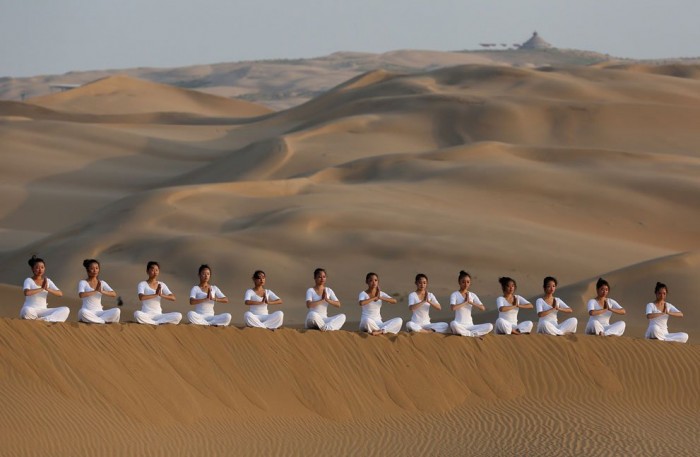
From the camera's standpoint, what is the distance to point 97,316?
1652 centimetres

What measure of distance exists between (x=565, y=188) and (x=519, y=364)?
2305 centimetres

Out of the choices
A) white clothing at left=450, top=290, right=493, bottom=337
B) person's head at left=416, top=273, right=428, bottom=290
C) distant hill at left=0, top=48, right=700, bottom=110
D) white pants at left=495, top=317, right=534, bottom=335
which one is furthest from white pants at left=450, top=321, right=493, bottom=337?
distant hill at left=0, top=48, right=700, bottom=110

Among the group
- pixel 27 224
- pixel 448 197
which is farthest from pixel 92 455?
pixel 27 224

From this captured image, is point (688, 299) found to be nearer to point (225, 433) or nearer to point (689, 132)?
point (225, 433)

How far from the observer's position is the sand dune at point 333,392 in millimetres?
15016

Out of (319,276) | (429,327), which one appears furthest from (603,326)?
(319,276)

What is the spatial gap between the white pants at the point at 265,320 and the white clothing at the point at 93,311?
1798 mm

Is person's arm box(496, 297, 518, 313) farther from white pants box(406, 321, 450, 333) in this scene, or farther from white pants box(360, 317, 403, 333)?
white pants box(360, 317, 403, 333)

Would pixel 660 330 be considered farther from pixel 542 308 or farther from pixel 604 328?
pixel 542 308

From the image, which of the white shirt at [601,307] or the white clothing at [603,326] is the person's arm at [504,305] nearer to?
the white shirt at [601,307]

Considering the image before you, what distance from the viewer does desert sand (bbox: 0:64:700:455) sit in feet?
51.5

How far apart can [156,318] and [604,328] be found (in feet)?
20.7

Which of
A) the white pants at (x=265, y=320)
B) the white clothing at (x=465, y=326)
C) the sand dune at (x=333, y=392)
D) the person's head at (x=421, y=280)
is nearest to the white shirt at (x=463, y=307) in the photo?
the white clothing at (x=465, y=326)

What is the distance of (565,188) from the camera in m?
40.5
